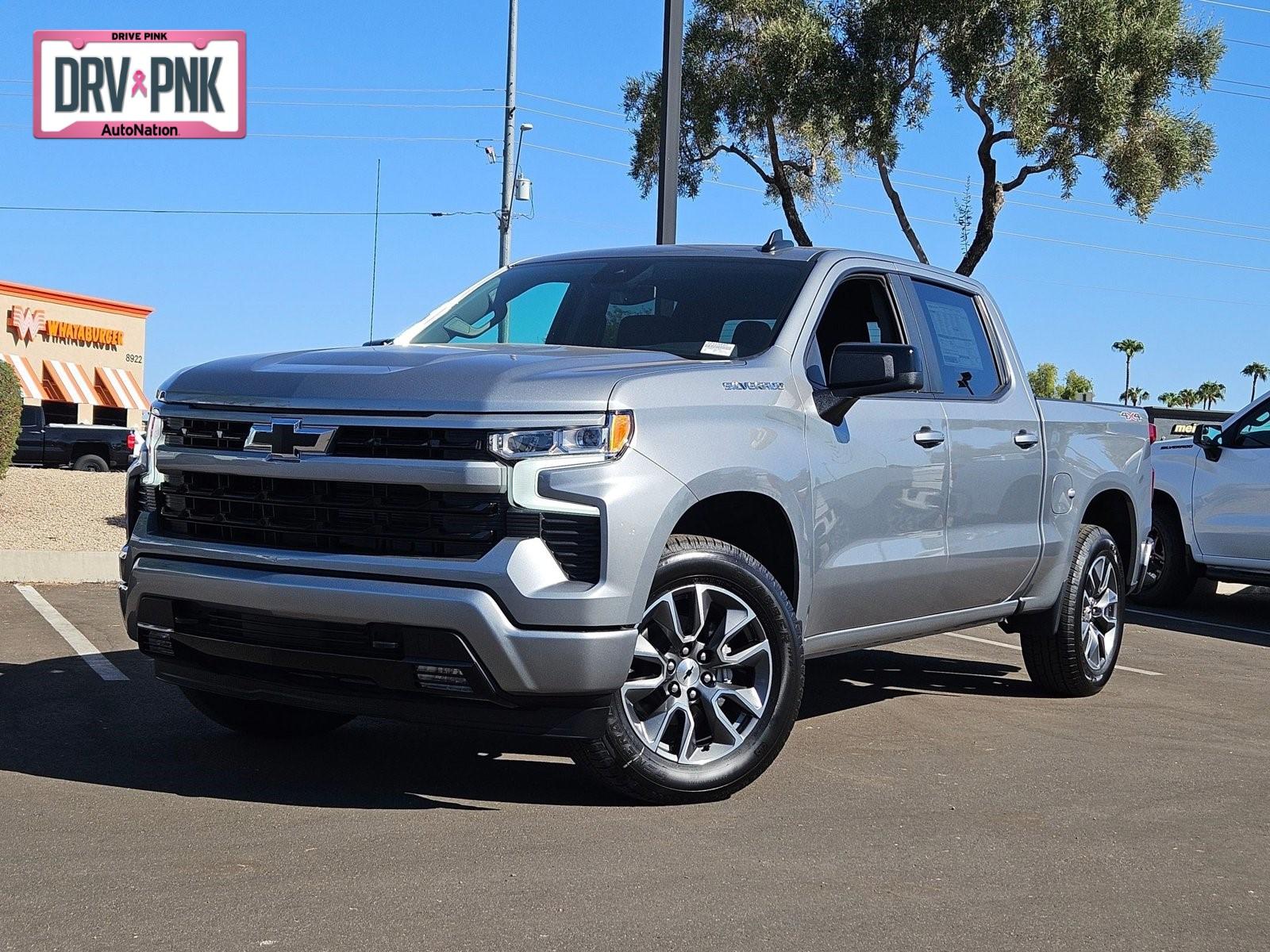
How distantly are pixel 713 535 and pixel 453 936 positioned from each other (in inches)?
A: 87.0

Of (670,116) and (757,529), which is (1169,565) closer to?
(670,116)

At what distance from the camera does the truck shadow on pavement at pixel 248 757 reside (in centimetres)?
499

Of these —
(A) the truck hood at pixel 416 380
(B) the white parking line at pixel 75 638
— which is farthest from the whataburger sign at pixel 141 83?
(A) the truck hood at pixel 416 380

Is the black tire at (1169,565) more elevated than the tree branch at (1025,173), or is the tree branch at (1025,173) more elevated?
the tree branch at (1025,173)

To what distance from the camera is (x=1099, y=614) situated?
7664mm

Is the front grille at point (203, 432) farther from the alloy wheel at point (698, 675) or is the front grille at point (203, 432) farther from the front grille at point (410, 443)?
the alloy wheel at point (698, 675)

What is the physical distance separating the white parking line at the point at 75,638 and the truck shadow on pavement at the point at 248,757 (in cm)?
11

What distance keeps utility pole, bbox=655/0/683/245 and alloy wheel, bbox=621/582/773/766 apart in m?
6.60

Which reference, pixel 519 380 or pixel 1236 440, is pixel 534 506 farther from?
pixel 1236 440

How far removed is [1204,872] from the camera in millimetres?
4434

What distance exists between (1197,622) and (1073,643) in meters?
5.17

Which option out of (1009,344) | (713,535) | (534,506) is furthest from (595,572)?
(1009,344)

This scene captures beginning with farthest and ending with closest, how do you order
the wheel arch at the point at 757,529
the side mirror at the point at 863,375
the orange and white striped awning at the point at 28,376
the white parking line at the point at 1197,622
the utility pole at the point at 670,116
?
the orange and white striped awning at the point at 28,376, the white parking line at the point at 1197,622, the utility pole at the point at 670,116, the side mirror at the point at 863,375, the wheel arch at the point at 757,529

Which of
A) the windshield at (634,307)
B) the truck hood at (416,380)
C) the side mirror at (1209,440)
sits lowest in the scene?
the side mirror at (1209,440)
